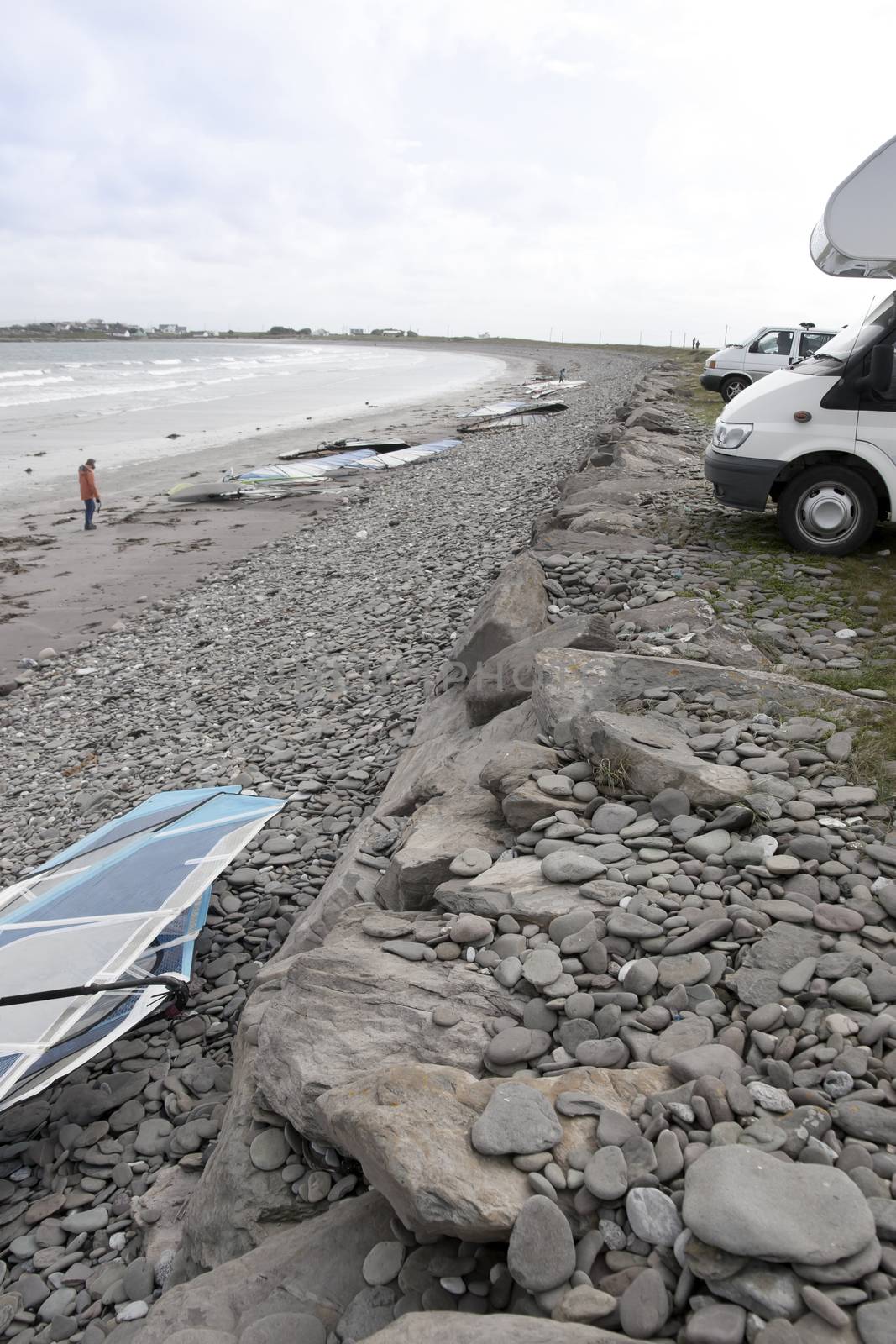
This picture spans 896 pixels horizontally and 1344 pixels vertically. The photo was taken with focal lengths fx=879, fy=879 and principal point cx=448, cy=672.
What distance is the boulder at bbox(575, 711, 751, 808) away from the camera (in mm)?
4418

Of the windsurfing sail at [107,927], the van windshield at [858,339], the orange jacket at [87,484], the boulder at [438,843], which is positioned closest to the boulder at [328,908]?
the boulder at [438,843]

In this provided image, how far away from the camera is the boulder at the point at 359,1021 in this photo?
3.36 m

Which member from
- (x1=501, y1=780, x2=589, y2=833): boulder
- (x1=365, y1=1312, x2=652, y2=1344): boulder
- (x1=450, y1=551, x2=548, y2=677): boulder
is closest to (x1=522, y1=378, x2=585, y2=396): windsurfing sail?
(x1=450, y1=551, x2=548, y2=677): boulder

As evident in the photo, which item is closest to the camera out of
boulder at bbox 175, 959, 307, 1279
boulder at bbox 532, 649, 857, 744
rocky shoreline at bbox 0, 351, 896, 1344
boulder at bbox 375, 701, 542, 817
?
rocky shoreline at bbox 0, 351, 896, 1344

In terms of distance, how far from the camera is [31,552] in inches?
709

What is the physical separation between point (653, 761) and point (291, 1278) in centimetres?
278

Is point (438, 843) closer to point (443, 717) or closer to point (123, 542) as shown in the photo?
point (443, 717)

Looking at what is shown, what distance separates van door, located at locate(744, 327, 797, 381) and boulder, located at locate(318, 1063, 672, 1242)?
25781mm

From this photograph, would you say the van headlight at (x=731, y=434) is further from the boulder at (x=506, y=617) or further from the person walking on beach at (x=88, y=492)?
the person walking on beach at (x=88, y=492)

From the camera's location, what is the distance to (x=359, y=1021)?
358 centimetres

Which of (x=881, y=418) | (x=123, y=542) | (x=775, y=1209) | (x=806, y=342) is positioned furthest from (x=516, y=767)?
(x=806, y=342)

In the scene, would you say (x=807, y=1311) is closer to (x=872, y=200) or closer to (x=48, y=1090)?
(x=48, y=1090)

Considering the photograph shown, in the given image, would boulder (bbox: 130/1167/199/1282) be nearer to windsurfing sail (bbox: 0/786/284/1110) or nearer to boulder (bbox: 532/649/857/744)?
windsurfing sail (bbox: 0/786/284/1110)

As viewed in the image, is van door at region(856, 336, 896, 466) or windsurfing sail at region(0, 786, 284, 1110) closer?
windsurfing sail at region(0, 786, 284, 1110)
